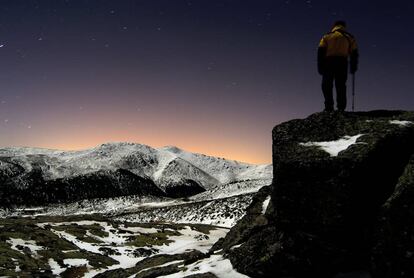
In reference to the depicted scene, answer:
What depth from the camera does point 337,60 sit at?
1337 centimetres

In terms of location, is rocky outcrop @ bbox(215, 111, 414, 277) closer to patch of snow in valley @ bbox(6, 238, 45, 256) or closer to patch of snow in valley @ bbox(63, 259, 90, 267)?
patch of snow in valley @ bbox(63, 259, 90, 267)

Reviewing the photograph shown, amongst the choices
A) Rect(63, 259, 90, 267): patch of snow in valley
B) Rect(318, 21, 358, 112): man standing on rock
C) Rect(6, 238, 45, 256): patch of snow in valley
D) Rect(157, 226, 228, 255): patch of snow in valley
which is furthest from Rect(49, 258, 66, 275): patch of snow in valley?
Rect(318, 21, 358, 112): man standing on rock

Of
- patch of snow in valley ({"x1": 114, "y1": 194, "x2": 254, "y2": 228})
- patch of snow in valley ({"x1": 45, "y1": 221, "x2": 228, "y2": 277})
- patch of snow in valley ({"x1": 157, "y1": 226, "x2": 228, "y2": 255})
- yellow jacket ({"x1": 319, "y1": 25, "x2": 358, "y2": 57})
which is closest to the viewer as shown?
yellow jacket ({"x1": 319, "y1": 25, "x2": 358, "y2": 57})

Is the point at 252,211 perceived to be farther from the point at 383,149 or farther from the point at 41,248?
the point at 41,248

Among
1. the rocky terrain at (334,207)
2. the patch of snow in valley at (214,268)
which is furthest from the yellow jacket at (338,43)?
the patch of snow in valley at (214,268)

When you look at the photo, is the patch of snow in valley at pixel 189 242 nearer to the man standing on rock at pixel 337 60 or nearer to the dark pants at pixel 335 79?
the dark pants at pixel 335 79

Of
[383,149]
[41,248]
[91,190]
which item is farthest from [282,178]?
[91,190]

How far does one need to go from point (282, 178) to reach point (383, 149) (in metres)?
2.53

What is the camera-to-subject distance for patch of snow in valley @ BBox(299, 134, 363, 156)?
32.9 ft

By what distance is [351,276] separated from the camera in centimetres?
941

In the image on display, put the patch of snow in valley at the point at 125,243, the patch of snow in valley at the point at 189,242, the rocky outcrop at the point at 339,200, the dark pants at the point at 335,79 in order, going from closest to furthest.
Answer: the rocky outcrop at the point at 339,200 → the dark pants at the point at 335,79 → the patch of snow in valley at the point at 125,243 → the patch of snow in valley at the point at 189,242

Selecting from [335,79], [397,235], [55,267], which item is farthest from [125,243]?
[397,235]

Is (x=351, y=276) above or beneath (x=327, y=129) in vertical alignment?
beneath

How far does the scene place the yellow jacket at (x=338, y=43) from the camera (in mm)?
13188
